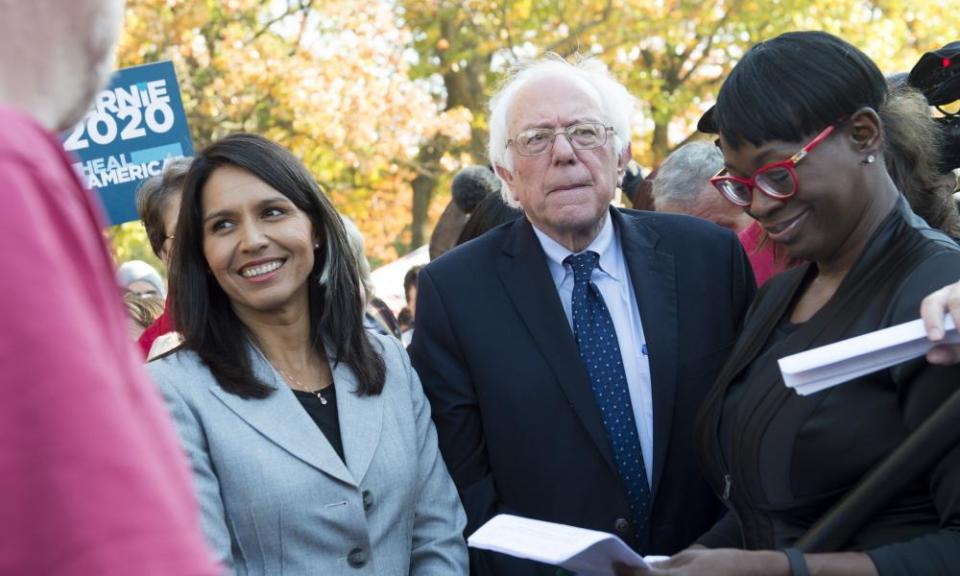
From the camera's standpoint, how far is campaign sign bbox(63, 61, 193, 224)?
741 cm

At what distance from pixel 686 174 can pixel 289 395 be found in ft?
9.77

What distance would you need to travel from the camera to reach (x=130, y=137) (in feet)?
24.6

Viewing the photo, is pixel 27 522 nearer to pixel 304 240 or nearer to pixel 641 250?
pixel 304 240

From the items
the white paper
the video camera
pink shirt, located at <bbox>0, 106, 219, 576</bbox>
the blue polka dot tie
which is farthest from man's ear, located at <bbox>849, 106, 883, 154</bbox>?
pink shirt, located at <bbox>0, 106, 219, 576</bbox>

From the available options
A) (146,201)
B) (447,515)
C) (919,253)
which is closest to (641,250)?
(447,515)

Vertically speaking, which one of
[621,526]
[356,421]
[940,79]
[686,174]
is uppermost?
[940,79]

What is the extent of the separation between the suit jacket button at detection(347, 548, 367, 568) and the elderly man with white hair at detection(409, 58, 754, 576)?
46 centimetres

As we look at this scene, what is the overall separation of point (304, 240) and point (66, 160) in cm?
264

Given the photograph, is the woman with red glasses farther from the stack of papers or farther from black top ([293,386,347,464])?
black top ([293,386,347,464])

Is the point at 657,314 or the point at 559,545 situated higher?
the point at 657,314

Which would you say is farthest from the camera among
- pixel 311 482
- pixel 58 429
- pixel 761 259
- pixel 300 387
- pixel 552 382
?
pixel 761 259

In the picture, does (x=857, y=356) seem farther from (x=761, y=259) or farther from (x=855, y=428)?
(x=761, y=259)

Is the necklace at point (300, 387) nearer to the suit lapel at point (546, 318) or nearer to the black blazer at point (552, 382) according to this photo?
the black blazer at point (552, 382)

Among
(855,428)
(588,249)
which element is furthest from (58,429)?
(588,249)
